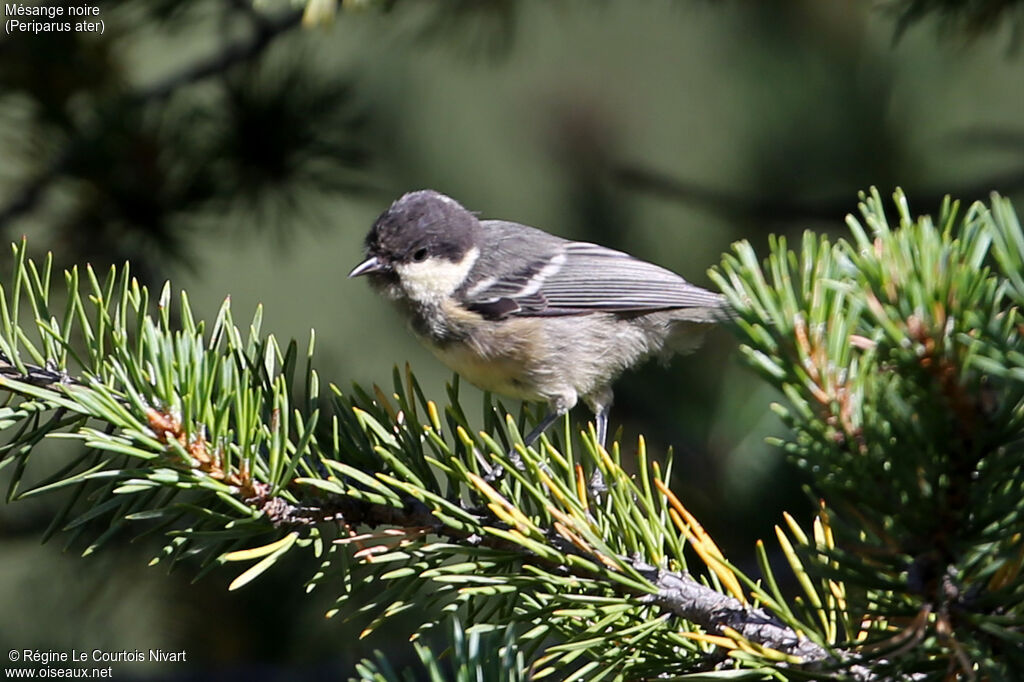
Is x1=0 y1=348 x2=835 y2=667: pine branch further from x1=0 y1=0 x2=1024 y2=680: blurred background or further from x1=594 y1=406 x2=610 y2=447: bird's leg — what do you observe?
x1=594 y1=406 x2=610 y2=447: bird's leg

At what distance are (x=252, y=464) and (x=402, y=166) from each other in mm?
3161

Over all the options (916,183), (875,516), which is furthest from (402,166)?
(875,516)

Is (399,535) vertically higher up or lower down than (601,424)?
lower down

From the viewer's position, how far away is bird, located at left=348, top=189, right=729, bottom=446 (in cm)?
211

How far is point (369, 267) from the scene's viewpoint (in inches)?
84.0

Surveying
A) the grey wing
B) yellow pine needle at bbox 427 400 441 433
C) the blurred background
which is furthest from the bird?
yellow pine needle at bbox 427 400 441 433

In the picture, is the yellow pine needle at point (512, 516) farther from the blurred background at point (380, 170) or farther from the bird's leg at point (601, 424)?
the bird's leg at point (601, 424)

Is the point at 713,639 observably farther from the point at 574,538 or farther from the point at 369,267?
the point at 369,267

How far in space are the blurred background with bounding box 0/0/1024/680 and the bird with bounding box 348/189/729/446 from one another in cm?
26

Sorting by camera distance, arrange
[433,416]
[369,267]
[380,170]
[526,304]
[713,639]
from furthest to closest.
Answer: [380,170] < [526,304] < [369,267] < [433,416] < [713,639]

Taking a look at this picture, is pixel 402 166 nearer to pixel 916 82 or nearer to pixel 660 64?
pixel 916 82

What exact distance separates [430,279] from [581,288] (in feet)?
1.18

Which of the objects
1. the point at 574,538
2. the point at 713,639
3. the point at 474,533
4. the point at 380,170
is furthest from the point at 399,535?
the point at 380,170

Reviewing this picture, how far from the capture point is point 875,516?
0.79m
